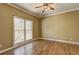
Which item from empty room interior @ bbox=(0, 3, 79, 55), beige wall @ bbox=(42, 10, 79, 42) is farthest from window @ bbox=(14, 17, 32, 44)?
beige wall @ bbox=(42, 10, 79, 42)

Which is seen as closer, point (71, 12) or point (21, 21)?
point (21, 21)

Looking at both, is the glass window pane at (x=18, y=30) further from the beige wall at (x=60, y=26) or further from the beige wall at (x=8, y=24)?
the beige wall at (x=60, y=26)

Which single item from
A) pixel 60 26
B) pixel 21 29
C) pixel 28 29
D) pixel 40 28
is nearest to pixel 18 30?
pixel 21 29

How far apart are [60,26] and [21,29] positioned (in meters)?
0.84

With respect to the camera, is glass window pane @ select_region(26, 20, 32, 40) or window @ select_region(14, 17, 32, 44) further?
glass window pane @ select_region(26, 20, 32, 40)

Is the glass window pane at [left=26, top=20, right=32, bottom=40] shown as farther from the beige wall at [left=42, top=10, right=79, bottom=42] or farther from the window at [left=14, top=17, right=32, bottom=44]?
the beige wall at [left=42, top=10, right=79, bottom=42]

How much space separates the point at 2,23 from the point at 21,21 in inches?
14.1

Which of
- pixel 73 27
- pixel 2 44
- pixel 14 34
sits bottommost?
pixel 2 44

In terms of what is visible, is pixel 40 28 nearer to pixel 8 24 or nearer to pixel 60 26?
pixel 60 26

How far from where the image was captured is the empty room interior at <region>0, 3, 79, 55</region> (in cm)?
192

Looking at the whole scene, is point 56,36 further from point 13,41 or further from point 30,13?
point 13,41

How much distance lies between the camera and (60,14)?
2.04m

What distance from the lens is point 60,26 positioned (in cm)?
214

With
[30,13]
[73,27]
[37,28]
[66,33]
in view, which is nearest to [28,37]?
[37,28]
